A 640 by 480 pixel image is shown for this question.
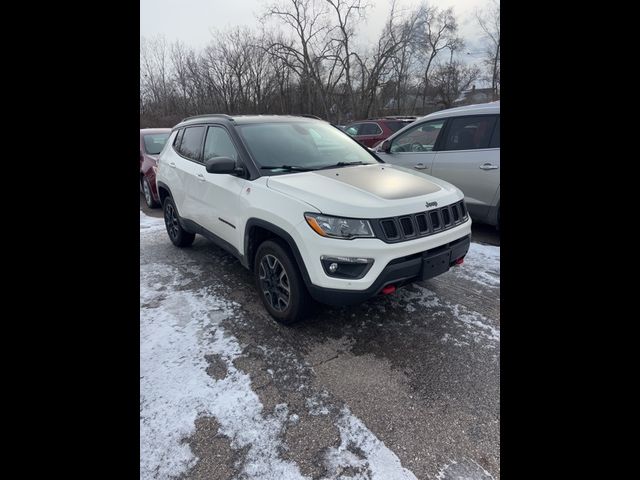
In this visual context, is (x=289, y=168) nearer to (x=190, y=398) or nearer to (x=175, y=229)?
(x=190, y=398)

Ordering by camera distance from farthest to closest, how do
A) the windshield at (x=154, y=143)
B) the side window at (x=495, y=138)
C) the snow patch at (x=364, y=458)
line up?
the windshield at (x=154, y=143), the side window at (x=495, y=138), the snow patch at (x=364, y=458)

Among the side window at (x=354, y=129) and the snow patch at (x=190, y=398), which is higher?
the side window at (x=354, y=129)

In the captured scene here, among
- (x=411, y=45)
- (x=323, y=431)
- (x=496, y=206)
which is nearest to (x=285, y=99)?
(x=411, y=45)

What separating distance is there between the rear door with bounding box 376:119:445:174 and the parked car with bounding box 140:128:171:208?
4.73m

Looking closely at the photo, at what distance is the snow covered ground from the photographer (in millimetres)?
1792

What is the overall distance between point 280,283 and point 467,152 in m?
3.72

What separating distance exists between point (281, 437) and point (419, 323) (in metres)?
1.58

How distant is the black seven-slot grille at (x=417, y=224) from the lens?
2.45m

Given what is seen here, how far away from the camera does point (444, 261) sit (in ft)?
9.02

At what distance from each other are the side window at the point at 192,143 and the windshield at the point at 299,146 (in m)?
0.89

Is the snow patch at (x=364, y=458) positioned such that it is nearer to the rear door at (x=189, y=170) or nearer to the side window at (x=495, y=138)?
the rear door at (x=189, y=170)

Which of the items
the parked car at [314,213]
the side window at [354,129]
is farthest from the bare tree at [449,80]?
the parked car at [314,213]
